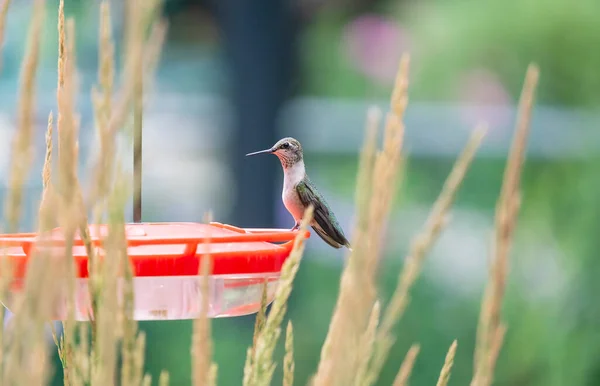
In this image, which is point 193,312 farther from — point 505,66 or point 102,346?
point 505,66

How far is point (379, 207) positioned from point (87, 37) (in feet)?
15.3

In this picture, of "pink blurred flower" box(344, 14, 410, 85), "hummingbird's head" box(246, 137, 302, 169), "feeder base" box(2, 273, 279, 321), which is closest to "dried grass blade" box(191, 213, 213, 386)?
"feeder base" box(2, 273, 279, 321)

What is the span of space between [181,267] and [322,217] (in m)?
0.94

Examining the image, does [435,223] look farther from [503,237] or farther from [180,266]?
[180,266]

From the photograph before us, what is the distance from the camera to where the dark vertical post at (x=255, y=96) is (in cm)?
408

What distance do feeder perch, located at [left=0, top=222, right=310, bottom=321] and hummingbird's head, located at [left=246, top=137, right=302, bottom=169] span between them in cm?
69

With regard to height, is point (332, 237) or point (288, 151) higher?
Answer: point (288, 151)

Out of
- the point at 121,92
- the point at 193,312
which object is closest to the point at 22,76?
the point at 121,92

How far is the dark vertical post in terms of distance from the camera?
13.4 feet

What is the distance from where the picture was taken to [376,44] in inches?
219

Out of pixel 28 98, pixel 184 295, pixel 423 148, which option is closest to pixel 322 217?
pixel 184 295

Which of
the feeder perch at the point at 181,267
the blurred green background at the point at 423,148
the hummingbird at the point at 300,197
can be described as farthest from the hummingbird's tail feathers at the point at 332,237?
the blurred green background at the point at 423,148

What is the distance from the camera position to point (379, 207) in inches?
26.4

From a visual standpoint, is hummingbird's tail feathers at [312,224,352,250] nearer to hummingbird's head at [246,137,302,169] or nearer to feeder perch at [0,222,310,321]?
hummingbird's head at [246,137,302,169]
